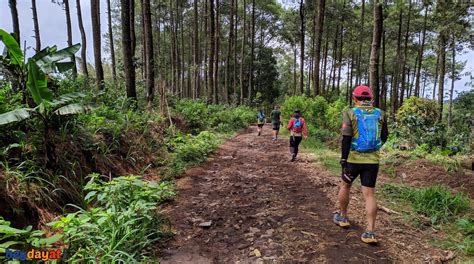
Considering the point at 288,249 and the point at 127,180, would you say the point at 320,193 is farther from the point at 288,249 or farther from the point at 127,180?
the point at 127,180

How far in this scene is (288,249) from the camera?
3.32 metres

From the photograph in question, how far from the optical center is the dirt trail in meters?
3.24

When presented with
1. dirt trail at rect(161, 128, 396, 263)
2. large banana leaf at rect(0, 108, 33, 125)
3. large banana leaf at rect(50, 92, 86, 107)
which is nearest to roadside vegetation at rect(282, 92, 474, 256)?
dirt trail at rect(161, 128, 396, 263)

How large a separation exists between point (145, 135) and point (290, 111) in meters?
10.2

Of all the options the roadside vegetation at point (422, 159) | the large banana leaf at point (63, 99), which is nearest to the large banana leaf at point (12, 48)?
the large banana leaf at point (63, 99)

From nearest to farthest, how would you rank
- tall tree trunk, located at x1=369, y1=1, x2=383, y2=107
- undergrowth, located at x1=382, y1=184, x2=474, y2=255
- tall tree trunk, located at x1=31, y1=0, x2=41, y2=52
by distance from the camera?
undergrowth, located at x1=382, y1=184, x2=474, y2=255
tall tree trunk, located at x1=369, y1=1, x2=383, y2=107
tall tree trunk, located at x1=31, y1=0, x2=41, y2=52

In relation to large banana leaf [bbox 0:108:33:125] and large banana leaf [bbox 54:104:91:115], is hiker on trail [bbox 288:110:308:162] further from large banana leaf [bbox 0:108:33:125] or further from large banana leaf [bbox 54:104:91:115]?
large banana leaf [bbox 0:108:33:125]

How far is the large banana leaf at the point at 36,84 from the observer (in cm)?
419

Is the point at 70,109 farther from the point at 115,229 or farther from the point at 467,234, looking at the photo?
the point at 467,234

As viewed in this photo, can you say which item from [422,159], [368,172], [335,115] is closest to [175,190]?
[368,172]

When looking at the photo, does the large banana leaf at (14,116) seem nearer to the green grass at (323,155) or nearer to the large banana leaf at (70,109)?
the large banana leaf at (70,109)

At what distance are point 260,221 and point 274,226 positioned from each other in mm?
254

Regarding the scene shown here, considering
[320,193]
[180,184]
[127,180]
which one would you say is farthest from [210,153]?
[127,180]

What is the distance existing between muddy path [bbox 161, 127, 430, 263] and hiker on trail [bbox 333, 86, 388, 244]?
20.3 inches
